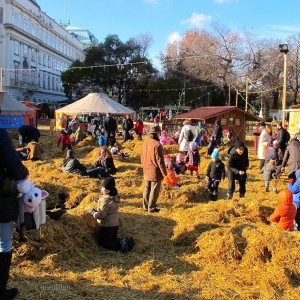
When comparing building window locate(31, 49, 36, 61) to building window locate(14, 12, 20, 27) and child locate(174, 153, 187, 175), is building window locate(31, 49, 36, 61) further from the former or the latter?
child locate(174, 153, 187, 175)

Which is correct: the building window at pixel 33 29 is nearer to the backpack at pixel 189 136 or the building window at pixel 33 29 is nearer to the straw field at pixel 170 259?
the backpack at pixel 189 136

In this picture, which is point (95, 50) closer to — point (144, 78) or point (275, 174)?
point (144, 78)

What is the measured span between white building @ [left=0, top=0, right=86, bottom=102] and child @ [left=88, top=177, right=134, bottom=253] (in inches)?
2019

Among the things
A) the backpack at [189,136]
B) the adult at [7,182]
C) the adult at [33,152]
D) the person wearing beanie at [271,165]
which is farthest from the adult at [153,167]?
the adult at [33,152]

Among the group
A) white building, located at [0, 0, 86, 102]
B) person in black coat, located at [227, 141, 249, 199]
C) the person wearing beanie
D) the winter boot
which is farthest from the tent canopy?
white building, located at [0, 0, 86, 102]

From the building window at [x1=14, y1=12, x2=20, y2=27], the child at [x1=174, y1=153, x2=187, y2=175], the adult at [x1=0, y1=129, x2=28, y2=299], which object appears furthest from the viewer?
the building window at [x1=14, y1=12, x2=20, y2=27]

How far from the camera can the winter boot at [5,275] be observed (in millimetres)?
3670

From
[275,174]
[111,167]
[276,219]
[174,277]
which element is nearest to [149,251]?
[174,277]

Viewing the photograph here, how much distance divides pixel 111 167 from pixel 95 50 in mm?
47839

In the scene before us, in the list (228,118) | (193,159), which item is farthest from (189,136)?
(228,118)

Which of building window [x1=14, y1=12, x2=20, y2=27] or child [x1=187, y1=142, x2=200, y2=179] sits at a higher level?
building window [x1=14, y1=12, x2=20, y2=27]

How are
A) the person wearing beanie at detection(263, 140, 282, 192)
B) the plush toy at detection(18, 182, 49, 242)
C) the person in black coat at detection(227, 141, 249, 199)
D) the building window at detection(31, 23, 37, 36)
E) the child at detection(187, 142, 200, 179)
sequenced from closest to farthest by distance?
the plush toy at detection(18, 182, 49, 242), the person in black coat at detection(227, 141, 249, 199), the person wearing beanie at detection(263, 140, 282, 192), the child at detection(187, 142, 200, 179), the building window at detection(31, 23, 37, 36)

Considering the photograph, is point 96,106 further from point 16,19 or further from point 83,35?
point 83,35

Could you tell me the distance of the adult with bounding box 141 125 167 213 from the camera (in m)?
7.74
